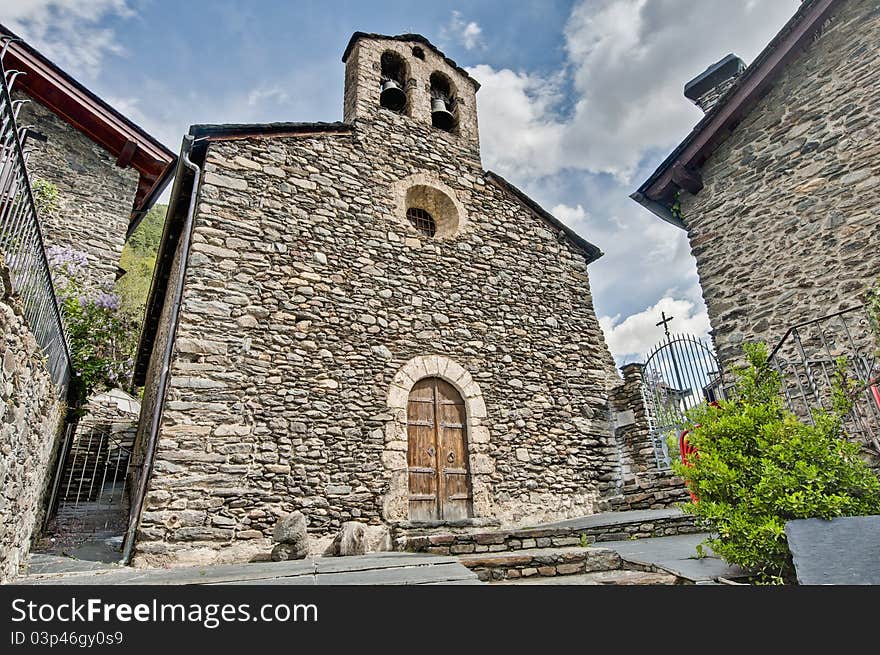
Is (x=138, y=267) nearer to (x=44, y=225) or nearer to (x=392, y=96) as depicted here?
(x=44, y=225)

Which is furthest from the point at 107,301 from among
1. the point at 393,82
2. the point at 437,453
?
the point at 437,453

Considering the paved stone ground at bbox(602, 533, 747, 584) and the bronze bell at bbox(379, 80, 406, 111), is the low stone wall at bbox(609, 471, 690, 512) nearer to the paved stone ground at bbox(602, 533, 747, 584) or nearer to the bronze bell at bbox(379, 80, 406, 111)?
the paved stone ground at bbox(602, 533, 747, 584)

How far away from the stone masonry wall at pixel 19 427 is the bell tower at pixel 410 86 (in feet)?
19.6

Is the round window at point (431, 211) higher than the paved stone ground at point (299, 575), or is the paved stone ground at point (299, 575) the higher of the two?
the round window at point (431, 211)

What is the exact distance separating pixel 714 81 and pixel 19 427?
9.67 metres

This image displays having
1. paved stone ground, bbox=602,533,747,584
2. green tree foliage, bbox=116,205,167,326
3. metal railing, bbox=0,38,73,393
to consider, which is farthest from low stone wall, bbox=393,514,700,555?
green tree foliage, bbox=116,205,167,326

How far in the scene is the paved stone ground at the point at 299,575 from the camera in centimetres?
294

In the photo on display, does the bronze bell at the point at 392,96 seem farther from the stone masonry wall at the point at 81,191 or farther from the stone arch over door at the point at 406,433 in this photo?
the stone masonry wall at the point at 81,191

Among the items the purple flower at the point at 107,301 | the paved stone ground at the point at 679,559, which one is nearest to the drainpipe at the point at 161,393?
the purple flower at the point at 107,301

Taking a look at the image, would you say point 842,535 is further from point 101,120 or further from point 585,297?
point 101,120

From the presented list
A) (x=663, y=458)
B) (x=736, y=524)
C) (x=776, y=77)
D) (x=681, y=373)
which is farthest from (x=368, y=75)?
(x=736, y=524)

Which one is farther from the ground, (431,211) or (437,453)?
(431,211)

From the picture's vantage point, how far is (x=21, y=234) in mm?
3359

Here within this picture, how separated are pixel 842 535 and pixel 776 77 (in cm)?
625
